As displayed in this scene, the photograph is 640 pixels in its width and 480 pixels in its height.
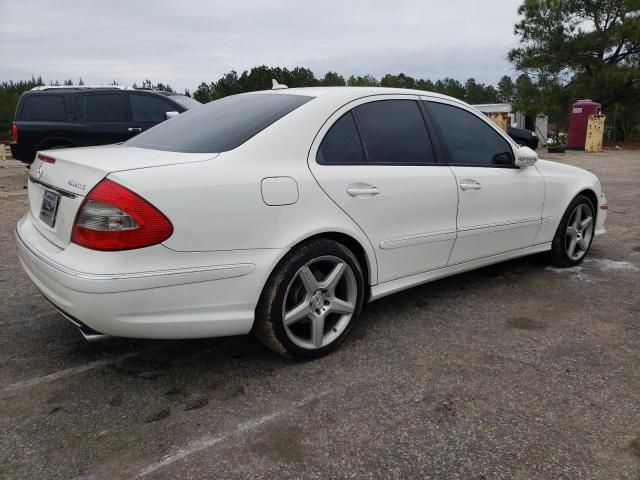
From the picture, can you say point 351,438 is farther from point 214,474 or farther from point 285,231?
point 285,231

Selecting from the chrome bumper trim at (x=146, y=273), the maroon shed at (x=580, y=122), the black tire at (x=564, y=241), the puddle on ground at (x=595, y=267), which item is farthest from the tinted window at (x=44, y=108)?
the maroon shed at (x=580, y=122)

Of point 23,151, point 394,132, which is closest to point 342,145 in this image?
point 394,132

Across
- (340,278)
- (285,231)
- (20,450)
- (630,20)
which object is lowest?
(20,450)

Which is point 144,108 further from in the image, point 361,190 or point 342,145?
point 361,190

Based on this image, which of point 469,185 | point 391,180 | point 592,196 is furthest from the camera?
point 592,196

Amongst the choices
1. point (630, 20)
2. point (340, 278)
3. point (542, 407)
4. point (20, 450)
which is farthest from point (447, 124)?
point (630, 20)

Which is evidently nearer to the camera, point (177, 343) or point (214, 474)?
point (214, 474)

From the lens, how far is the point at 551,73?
25250mm

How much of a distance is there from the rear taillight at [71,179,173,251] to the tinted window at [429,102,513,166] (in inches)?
82.1

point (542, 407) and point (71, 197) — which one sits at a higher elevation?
point (71, 197)

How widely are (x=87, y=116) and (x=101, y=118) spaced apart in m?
0.25

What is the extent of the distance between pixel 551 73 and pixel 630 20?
3888 millimetres

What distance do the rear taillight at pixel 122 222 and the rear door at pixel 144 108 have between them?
783 centimetres

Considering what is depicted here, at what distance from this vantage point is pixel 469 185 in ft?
11.7
